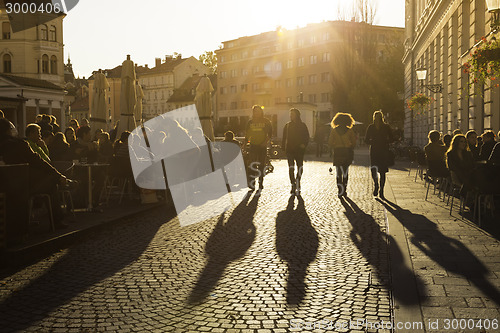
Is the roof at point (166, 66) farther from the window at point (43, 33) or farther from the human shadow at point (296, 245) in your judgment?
the human shadow at point (296, 245)

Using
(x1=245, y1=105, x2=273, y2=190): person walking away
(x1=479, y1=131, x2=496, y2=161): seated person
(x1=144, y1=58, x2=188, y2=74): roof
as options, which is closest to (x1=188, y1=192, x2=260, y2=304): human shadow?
(x1=245, y1=105, x2=273, y2=190): person walking away

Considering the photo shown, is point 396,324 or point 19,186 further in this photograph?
point 19,186

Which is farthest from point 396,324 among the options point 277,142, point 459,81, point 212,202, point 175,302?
point 277,142

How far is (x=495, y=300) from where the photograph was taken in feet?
16.6

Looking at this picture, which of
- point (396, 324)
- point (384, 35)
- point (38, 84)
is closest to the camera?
point (396, 324)

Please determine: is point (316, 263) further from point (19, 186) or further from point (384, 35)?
point (384, 35)

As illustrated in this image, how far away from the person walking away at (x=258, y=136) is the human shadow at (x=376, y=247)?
4.17 m

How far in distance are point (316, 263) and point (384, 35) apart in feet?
264

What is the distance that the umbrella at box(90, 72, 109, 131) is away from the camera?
62.1 ft

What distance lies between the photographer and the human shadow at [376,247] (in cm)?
552

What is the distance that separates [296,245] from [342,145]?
616cm


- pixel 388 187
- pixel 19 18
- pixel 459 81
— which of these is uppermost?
pixel 19 18

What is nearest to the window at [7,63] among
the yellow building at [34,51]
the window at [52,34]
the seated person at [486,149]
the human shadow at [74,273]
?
the yellow building at [34,51]

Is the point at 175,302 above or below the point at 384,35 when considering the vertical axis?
below
